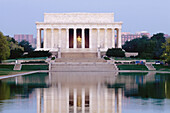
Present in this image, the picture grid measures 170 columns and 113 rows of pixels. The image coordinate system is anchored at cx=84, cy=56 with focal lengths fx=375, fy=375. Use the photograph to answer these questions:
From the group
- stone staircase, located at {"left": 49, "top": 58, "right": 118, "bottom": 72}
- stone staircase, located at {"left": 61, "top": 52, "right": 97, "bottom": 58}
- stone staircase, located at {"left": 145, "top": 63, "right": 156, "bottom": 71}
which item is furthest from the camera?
stone staircase, located at {"left": 61, "top": 52, "right": 97, "bottom": 58}

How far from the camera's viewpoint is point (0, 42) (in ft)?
244

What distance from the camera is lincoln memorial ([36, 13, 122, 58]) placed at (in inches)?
4021

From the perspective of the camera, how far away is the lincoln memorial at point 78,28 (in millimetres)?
102125

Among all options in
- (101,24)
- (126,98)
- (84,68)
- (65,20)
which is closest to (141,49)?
(101,24)

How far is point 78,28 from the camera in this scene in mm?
102938

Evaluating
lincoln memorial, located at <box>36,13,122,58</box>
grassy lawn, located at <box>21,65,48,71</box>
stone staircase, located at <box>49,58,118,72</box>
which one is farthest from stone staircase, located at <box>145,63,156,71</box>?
lincoln memorial, located at <box>36,13,122,58</box>

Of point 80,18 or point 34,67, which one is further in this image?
point 80,18

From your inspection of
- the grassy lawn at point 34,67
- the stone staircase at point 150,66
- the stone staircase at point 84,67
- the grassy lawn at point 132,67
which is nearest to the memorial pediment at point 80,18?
the stone staircase at point 84,67

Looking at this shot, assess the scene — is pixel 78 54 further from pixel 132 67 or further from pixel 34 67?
pixel 132 67

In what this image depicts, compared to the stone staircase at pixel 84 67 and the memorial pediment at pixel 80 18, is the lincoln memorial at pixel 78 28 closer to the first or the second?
the memorial pediment at pixel 80 18

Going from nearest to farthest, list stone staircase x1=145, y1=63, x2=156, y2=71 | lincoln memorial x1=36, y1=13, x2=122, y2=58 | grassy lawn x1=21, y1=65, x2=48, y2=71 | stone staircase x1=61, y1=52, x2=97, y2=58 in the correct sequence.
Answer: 1. grassy lawn x1=21, y1=65, x2=48, y2=71
2. stone staircase x1=145, y1=63, x2=156, y2=71
3. stone staircase x1=61, y1=52, x2=97, y2=58
4. lincoln memorial x1=36, y1=13, x2=122, y2=58

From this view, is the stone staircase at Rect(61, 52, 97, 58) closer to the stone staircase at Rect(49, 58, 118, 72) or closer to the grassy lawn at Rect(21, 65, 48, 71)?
the stone staircase at Rect(49, 58, 118, 72)

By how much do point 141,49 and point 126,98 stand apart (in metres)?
86.5

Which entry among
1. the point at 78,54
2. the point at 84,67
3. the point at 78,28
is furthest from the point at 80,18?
the point at 84,67
